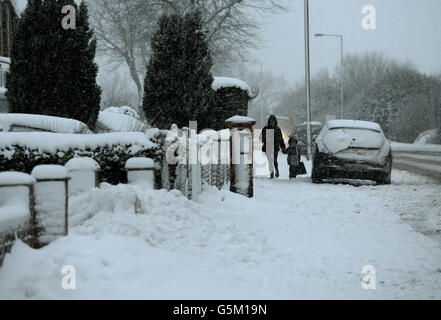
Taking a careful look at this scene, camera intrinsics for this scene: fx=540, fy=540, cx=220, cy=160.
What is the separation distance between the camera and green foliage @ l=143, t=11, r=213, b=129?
47.4ft

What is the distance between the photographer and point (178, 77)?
14602 millimetres

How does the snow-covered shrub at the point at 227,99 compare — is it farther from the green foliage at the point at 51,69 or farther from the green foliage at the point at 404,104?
the green foliage at the point at 404,104

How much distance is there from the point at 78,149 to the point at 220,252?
8.66 ft

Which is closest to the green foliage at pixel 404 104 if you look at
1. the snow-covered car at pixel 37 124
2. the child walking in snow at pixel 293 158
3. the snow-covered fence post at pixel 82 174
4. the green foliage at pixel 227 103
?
the green foliage at pixel 227 103

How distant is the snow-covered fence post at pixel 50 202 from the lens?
16.4 ft

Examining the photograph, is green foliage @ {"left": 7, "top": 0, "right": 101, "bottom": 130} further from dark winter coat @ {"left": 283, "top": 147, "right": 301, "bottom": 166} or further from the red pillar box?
dark winter coat @ {"left": 283, "top": 147, "right": 301, "bottom": 166}

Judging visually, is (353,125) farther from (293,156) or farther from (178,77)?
(178,77)

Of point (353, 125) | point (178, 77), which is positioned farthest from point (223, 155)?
point (178, 77)

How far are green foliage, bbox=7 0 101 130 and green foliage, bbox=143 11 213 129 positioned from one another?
Answer: 2211mm

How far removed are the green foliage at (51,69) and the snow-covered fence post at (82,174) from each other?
6.23m

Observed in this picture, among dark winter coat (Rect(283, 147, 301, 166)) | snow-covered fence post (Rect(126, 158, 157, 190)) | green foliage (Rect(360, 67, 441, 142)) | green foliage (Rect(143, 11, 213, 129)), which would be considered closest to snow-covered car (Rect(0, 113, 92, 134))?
snow-covered fence post (Rect(126, 158, 157, 190))

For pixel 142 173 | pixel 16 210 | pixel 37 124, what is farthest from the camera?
pixel 37 124
